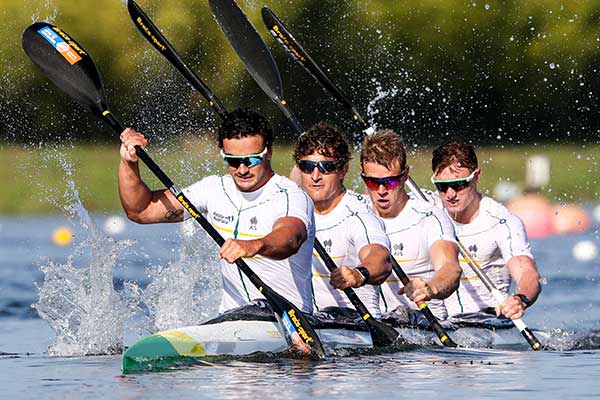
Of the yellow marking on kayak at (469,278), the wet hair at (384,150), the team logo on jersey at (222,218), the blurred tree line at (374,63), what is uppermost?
the blurred tree line at (374,63)

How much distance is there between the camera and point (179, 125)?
31000mm

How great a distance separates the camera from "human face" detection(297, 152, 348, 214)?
406 inches

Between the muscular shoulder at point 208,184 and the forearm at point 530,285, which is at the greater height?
the muscular shoulder at point 208,184

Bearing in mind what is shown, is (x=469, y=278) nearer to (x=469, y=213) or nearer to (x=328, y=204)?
(x=469, y=213)

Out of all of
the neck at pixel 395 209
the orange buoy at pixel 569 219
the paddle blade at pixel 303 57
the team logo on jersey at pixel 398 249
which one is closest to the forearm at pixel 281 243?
the neck at pixel 395 209

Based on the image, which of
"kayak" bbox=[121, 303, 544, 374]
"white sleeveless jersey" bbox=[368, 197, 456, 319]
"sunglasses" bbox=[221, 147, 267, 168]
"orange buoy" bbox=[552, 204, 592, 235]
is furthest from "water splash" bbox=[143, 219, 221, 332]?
"orange buoy" bbox=[552, 204, 592, 235]

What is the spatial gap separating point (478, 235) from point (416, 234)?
809 mm

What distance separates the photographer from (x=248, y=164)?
965 cm

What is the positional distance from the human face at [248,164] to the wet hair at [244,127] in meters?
0.03

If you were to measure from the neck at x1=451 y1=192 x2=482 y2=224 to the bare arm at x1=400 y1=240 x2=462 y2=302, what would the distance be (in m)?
0.81

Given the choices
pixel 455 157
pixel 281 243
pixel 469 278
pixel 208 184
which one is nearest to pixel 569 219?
pixel 469 278

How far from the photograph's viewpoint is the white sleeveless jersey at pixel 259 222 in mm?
9750

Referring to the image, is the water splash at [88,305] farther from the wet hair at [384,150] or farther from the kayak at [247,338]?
the wet hair at [384,150]

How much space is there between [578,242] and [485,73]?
11958 millimetres
